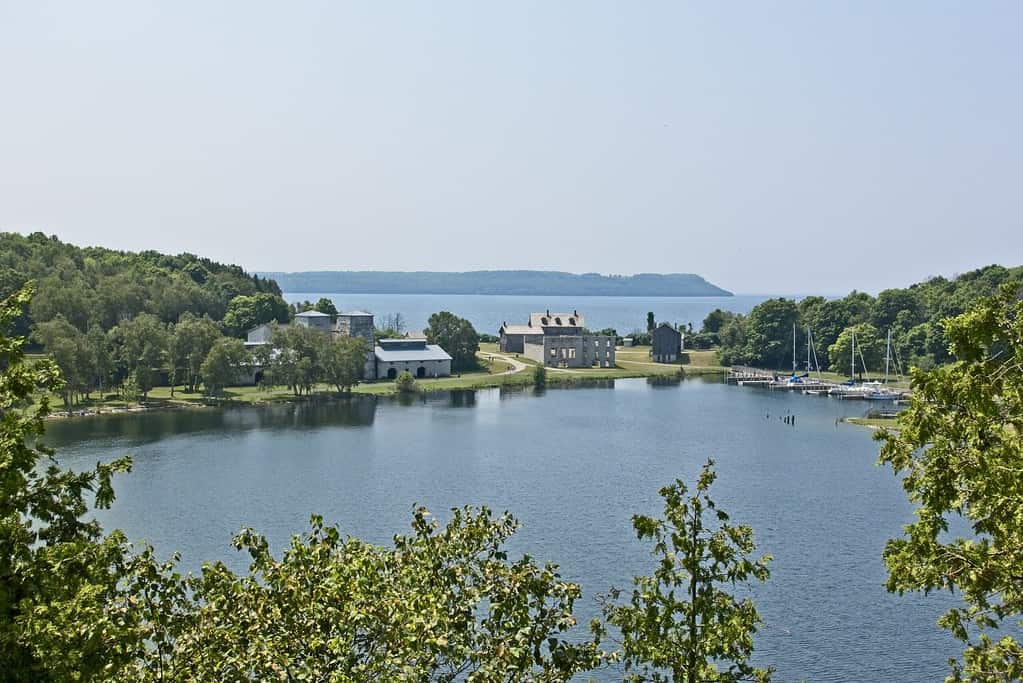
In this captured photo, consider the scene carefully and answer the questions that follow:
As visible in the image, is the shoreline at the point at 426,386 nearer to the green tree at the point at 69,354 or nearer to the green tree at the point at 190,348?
the green tree at the point at 69,354

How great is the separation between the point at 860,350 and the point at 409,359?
42.6 meters

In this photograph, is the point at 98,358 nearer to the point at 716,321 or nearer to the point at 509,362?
the point at 509,362

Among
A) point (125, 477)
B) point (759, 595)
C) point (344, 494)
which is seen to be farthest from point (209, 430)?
point (759, 595)

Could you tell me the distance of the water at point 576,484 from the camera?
93.0 feet

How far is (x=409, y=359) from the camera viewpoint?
9194 cm

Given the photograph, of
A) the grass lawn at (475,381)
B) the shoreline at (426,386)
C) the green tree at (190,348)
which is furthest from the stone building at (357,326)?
the green tree at (190,348)

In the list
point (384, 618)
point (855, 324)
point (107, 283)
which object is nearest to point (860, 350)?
point (855, 324)

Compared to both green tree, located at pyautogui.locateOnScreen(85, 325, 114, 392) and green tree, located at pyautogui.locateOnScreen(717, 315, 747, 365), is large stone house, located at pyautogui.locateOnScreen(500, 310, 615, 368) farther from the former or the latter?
green tree, located at pyautogui.locateOnScreen(85, 325, 114, 392)

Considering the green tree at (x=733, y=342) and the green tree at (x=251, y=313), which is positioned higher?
the green tree at (x=251, y=313)

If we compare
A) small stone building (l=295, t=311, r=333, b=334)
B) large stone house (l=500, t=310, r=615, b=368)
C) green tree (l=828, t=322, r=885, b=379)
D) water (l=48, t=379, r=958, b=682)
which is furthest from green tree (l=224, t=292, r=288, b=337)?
green tree (l=828, t=322, r=885, b=379)

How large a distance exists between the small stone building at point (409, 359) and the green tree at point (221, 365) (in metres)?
14.1

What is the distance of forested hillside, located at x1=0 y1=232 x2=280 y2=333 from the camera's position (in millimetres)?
84312

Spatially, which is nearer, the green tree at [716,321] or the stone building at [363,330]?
the stone building at [363,330]

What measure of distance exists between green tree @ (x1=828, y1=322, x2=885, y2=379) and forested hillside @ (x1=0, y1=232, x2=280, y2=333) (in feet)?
202
